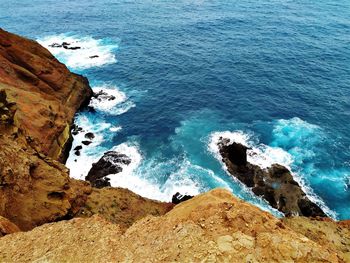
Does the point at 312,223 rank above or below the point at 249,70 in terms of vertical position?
above

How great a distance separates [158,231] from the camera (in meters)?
22.2

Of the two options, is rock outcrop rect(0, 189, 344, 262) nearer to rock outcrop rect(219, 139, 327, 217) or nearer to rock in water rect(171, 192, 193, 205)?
rock in water rect(171, 192, 193, 205)

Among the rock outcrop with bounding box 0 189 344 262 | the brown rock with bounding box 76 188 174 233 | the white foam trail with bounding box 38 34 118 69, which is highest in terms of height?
the rock outcrop with bounding box 0 189 344 262

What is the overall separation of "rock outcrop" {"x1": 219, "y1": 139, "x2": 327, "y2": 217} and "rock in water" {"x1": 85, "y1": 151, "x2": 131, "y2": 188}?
17.7 meters

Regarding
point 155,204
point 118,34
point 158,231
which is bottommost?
point 118,34

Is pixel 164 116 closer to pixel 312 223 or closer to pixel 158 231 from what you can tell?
pixel 312 223

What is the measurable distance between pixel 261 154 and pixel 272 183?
7.20 m

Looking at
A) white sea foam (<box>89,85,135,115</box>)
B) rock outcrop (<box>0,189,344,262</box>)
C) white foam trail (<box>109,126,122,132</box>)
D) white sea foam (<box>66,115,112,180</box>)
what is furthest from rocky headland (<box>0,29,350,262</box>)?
white sea foam (<box>89,85,135,115</box>)

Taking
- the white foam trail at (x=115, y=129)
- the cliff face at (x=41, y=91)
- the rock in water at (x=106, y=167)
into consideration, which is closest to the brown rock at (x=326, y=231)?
the rock in water at (x=106, y=167)

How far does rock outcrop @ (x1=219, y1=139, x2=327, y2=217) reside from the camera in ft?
159

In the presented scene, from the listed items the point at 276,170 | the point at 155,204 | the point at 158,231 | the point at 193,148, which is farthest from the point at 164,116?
the point at 158,231

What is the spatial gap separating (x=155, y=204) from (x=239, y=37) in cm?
7613

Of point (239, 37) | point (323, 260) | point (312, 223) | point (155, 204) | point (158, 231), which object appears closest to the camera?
point (323, 260)

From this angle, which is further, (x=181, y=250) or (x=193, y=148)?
(x=193, y=148)
